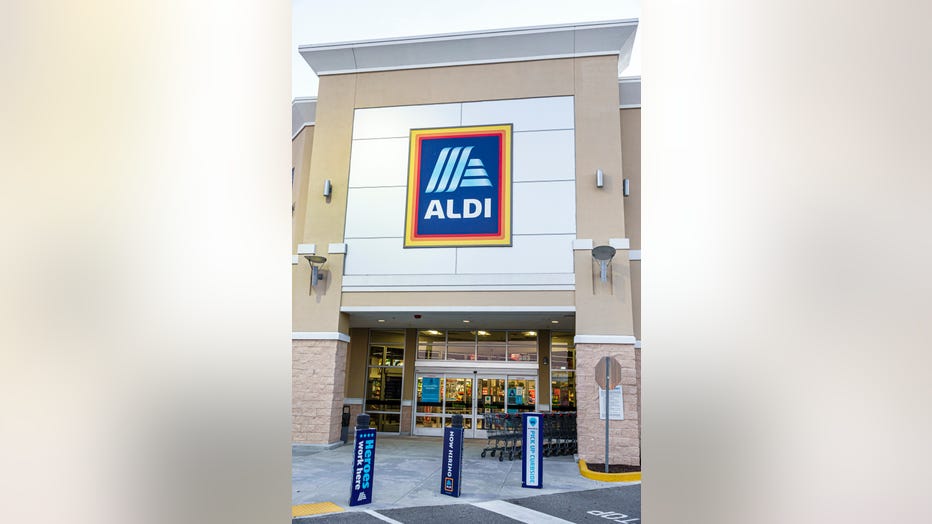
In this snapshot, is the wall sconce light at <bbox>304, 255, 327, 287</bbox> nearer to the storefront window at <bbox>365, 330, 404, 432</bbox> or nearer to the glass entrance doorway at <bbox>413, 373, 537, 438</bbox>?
the storefront window at <bbox>365, 330, 404, 432</bbox>

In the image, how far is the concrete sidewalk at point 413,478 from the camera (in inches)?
310

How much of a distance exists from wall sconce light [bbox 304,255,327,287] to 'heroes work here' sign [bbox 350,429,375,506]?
709 centimetres

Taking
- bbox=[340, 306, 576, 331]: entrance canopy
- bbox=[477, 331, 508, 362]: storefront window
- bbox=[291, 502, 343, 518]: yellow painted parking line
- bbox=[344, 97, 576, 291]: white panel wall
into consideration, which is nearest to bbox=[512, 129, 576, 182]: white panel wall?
bbox=[344, 97, 576, 291]: white panel wall

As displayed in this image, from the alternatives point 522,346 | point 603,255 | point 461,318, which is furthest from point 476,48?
point 522,346

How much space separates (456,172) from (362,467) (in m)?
8.36

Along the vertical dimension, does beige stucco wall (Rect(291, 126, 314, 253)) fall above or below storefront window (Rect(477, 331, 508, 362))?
above

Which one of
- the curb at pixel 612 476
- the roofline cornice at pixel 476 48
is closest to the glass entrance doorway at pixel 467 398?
the curb at pixel 612 476

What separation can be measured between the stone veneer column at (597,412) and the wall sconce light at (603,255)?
177 cm

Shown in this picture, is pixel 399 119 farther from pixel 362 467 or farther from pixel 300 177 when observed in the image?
pixel 362 467

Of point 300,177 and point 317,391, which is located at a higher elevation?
point 300,177

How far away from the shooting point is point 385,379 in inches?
668

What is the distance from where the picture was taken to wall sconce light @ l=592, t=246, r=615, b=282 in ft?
40.0
